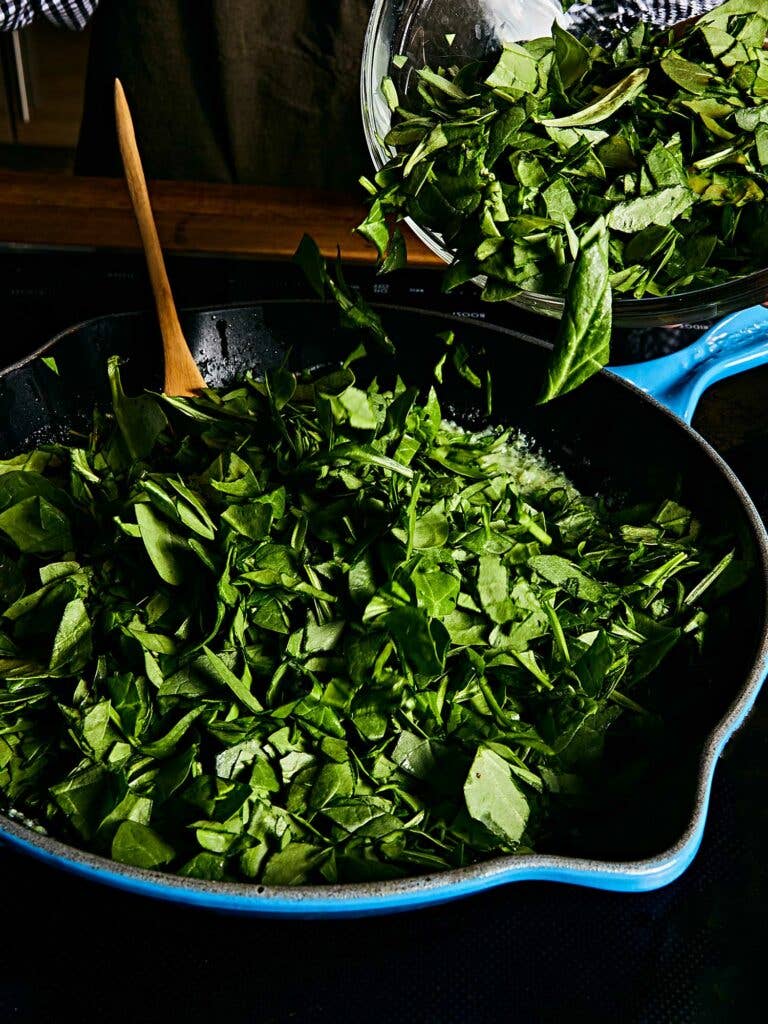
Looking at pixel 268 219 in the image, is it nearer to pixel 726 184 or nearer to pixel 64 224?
pixel 64 224

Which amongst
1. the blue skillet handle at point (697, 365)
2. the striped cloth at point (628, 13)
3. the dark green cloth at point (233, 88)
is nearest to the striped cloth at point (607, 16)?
the striped cloth at point (628, 13)

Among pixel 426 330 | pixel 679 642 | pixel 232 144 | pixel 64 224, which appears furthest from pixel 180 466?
pixel 232 144

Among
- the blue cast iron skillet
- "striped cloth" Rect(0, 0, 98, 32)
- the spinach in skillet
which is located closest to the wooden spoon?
the blue cast iron skillet

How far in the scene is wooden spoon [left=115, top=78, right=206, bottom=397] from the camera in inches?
34.0

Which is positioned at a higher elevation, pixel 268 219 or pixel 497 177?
pixel 497 177

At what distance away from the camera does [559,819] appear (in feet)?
2.03

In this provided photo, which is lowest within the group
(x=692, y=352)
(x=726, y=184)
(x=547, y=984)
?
(x=547, y=984)

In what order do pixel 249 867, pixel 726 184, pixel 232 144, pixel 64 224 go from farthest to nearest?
pixel 232 144, pixel 64 224, pixel 726 184, pixel 249 867

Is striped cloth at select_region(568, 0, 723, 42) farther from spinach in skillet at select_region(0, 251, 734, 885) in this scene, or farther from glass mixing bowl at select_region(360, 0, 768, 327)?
spinach in skillet at select_region(0, 251, 734, 885)

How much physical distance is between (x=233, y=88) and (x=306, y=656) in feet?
3.87

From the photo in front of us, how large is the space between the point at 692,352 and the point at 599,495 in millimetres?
205

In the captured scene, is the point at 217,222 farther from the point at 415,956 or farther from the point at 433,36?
the point at 415,956

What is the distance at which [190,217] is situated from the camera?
1156mm

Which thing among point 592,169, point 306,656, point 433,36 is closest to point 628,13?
point 433,36
